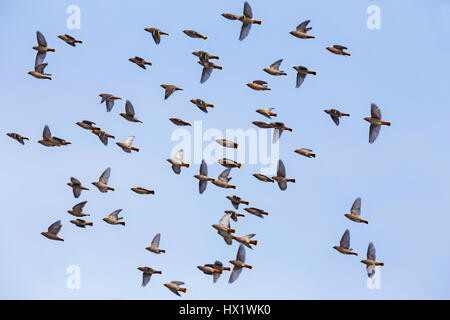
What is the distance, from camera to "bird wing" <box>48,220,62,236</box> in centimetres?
7144

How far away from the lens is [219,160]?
232 feet

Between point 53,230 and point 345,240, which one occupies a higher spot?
point 53,230

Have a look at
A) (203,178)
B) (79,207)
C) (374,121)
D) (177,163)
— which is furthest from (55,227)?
(374,121)

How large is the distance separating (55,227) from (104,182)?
387cm

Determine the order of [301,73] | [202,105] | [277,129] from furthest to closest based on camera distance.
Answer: [301,73] < [277,129] < [202,105]

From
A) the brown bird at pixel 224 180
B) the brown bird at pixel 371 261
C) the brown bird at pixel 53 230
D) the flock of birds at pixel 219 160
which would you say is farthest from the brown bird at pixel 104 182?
the brown bird at pixel 371 261

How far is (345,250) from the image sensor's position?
2746 inches

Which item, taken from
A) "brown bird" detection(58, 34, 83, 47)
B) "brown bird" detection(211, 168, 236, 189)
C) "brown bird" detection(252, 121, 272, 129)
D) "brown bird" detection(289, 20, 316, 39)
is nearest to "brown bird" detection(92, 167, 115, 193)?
"brown bird" detection(211, 168, 236, 189)

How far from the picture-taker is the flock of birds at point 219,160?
229 ft

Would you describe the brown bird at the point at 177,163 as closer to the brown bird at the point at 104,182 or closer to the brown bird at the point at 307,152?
the brown bird at the point at 104,182

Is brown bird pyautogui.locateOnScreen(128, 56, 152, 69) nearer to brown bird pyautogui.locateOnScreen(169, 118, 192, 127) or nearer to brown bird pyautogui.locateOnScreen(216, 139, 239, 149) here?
brown bird pyautogui.locateOnScreen(169, 118, 192, 127)

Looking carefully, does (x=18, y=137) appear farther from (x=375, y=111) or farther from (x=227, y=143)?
(x=375, y=111)

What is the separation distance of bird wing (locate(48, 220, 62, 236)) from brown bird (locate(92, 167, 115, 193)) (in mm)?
3097
